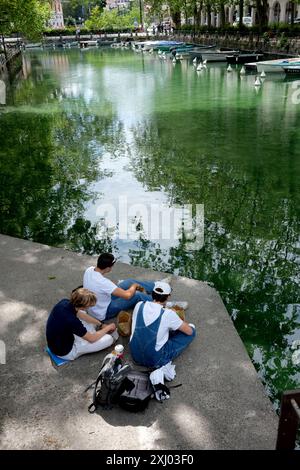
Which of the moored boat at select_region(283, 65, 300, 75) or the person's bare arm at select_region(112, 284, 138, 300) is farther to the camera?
the moored boat at select_region(283, 65, 300, 75)

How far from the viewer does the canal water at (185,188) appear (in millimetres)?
7262

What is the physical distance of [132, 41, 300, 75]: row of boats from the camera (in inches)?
1278

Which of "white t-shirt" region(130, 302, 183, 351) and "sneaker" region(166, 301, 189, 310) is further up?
"white t-shirt" region(130, 302, 183, 351)

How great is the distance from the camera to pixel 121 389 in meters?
4.29

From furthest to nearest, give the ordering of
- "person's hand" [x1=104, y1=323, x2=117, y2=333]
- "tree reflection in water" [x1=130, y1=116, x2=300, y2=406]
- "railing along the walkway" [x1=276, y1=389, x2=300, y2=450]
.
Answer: "tree reflection in water" [x1=130, y1=116, x2=300, y2=406] → "person's hand" [x1=104, y1=323, x2=117, y2=333] → "railing along the walkway" [x1=276, y1=389, x2=300, y2=450]

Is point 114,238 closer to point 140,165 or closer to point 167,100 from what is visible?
point 140,165

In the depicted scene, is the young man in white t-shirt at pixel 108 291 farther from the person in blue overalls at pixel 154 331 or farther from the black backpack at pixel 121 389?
the black backpack at pixel 121 389

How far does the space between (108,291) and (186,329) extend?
110 centimetres

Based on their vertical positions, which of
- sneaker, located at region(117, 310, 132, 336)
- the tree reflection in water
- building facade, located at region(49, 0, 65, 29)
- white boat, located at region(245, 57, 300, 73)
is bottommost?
the tree reflection in water

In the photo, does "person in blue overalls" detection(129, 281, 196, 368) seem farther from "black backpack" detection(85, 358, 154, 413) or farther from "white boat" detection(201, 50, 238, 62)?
"white boat" detection(201, 50, 238, 62)

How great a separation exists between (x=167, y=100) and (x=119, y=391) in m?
23.9

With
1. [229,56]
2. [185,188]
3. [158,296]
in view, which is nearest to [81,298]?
[158,296]

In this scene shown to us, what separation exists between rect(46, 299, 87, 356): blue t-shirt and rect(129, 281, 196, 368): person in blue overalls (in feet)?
2.04

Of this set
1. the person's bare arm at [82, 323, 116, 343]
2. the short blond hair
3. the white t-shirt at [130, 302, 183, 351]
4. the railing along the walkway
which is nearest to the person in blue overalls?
the white t-shirt at [130, 302, 183, 351]
